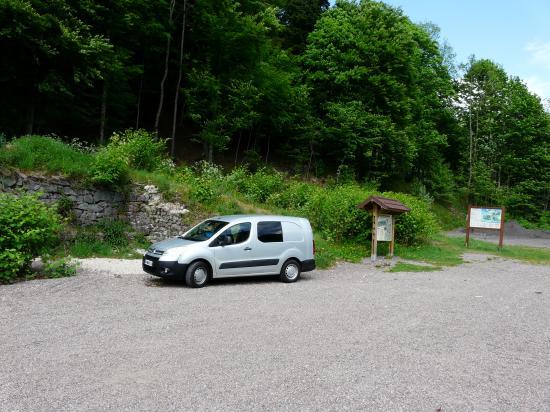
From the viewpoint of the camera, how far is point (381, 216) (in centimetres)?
1631

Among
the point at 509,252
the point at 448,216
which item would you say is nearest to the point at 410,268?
the point at 509,252

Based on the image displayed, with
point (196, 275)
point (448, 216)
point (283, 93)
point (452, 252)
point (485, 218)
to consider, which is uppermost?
point (283, 93)

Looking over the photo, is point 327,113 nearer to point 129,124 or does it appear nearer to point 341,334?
point 129,124

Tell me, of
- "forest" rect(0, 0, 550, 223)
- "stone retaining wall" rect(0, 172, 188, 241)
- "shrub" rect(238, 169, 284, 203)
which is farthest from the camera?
"shrub" rect(238, 169, 284, 203)

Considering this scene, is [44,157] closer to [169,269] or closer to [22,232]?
[22,232]

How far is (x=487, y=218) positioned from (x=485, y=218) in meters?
0.09

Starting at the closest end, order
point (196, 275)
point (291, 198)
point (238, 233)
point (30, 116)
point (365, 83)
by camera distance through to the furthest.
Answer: point (196, 275)
point (238, 233)
point (30, 116)
point (291, 198)
point (365, 83)

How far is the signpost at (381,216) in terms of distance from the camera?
15813 mm

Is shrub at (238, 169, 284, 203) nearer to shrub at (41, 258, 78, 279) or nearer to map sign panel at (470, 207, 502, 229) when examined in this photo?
map sign panel at (470, 207, 502, 229)

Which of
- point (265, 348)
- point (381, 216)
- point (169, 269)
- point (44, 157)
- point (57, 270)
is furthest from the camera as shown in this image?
point (381, 216)

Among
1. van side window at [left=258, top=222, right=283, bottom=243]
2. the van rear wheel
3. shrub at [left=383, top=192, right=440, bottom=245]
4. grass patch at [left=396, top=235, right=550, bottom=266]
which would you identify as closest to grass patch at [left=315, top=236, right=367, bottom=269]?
grass patch at [left=396, top=235, right=550, bottom=266]

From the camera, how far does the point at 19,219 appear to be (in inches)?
379

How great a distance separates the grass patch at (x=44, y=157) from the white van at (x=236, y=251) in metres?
6.00

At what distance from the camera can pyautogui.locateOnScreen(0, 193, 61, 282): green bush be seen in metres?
9.28
